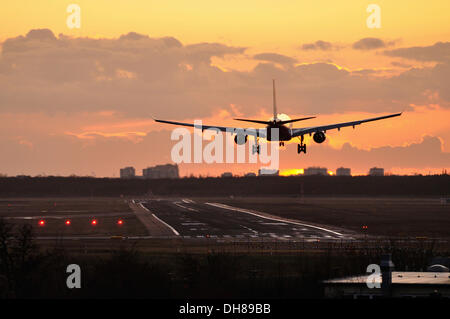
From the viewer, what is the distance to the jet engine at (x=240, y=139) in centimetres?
10294

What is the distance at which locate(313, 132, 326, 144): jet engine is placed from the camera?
101625 mm

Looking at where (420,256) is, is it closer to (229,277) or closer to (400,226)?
(229,277)

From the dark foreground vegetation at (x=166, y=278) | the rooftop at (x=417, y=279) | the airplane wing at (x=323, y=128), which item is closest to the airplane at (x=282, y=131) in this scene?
the airplane wing at (x=323, y=128)

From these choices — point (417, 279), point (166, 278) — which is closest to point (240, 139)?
point (166, 278)

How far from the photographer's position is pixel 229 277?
60.0 meters

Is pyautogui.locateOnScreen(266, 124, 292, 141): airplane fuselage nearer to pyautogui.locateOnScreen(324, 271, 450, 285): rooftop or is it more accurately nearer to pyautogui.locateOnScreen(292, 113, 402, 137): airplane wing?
pyautogui.locateOnScreen(292, 113, 402, 137): airplane wing

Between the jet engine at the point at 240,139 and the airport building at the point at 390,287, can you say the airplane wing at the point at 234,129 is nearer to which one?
the jet engine at the point at 240,139

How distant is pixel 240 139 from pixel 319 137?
10.6 metres

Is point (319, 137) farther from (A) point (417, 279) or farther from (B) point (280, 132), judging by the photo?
(A) point (417, 279)

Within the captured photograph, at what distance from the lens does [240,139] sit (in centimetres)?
10325

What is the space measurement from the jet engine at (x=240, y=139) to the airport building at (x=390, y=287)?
182 feet

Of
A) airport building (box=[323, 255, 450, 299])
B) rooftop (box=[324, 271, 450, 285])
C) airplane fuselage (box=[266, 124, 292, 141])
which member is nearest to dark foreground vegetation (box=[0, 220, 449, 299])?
rooftop (box=[324, 271, 450, 285])
